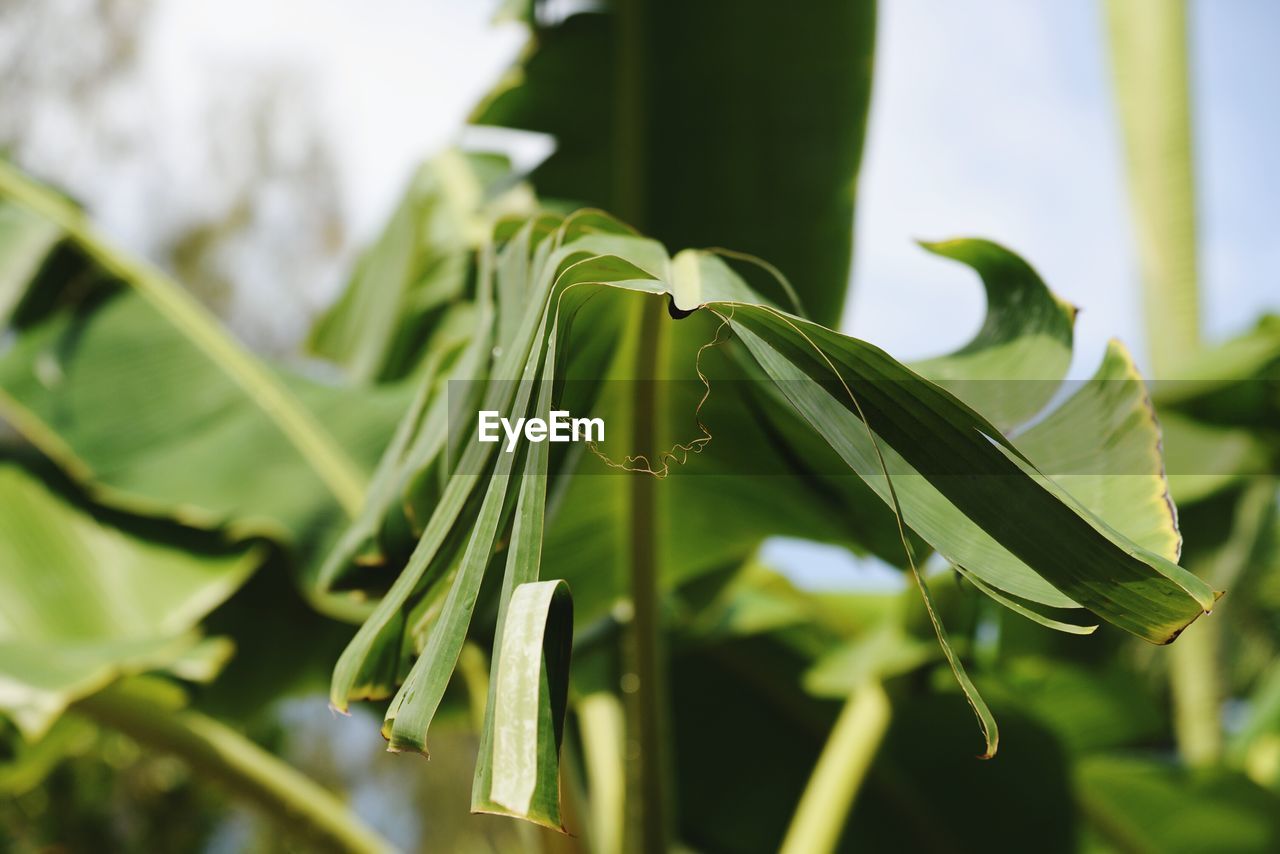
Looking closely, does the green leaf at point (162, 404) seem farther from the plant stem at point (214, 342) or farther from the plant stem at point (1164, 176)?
the plant stem at point (1164, 176)

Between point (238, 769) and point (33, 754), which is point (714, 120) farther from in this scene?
point (33, 754)

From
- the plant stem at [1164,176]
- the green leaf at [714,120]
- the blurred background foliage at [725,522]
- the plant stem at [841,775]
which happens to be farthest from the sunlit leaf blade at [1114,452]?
the plant stem at [1164,176]

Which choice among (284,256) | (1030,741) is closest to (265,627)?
(1030,741)

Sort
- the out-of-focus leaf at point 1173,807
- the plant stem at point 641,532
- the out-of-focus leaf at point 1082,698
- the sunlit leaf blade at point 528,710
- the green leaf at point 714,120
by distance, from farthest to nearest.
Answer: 1. the out-of-focus leaf at point 1082,698
2. the out-of-focus leaf at point 1173,807
3. the green leaf at point 714,120
4. the plant stem at point 641,532
5. the sunlit leaf blade at point 528,710

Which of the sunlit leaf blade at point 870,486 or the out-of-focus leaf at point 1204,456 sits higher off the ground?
the sunlit leaf blade at point 870,486

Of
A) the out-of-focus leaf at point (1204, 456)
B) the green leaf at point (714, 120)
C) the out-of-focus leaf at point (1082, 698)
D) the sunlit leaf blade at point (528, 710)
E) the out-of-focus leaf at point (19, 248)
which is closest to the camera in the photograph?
the sunlit leaf blade at point (528, 710)

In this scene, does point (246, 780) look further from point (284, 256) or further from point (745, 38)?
point (284, 256)

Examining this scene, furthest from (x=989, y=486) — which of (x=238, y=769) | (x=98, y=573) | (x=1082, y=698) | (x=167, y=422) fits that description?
(x=1082, y=698)

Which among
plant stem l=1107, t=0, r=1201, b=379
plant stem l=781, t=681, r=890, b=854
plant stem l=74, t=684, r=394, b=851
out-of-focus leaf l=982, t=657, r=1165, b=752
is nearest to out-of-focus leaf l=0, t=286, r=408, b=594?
plant stem l=74, t=684, r=394, b=851
